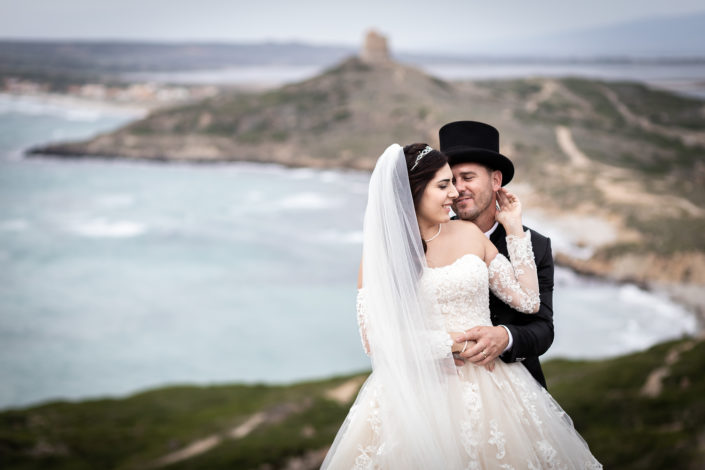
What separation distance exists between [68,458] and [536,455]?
25.3 m

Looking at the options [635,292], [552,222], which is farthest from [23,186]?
[635,292]

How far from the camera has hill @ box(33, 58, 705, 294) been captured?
73.1 meters

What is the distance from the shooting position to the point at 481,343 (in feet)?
15.0

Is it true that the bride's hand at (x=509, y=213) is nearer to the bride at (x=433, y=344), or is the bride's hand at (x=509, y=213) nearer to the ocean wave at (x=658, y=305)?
the bride at (x=433, y=344)

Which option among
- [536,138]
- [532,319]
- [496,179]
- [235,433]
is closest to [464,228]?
[496,179]

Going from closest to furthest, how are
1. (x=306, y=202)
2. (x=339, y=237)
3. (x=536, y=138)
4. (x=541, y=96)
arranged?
(x=339, y=237), (x=306, y=202), (x=536, y=138), (x=541, y=96)

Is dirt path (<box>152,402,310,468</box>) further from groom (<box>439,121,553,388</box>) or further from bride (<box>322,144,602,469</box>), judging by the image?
groom (<box>439,121,553,388</box>)

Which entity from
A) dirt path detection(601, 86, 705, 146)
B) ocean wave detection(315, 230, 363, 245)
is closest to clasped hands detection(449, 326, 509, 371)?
ocean wave detection(315, 230, 363, 245)

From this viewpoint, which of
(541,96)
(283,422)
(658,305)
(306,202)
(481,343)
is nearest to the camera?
(481,343)

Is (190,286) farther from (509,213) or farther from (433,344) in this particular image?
(433,344)

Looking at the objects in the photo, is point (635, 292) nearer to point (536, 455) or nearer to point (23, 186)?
point (536, 455)

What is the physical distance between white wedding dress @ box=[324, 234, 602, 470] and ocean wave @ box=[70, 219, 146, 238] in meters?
104

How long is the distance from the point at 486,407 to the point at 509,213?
4.99ft

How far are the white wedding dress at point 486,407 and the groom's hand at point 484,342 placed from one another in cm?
15
